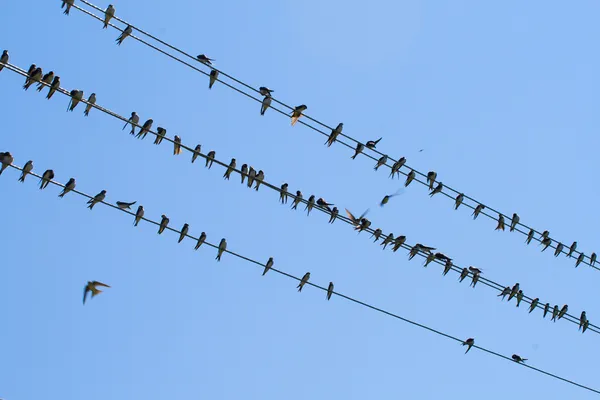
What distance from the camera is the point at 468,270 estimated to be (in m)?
18.0

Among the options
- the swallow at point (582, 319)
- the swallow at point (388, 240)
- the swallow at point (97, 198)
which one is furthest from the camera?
Result: the swallow at point (582, 319)

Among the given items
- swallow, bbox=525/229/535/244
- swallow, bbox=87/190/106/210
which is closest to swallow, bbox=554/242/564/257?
swallow, bbox=525/229/535/244

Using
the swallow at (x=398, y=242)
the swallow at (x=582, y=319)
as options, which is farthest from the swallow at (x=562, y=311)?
A: the swallow at (x=398, y=242)

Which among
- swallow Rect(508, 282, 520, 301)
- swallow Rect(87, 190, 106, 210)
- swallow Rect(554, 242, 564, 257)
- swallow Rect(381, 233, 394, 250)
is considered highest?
swallow Rect(554, 242, 564, 257)

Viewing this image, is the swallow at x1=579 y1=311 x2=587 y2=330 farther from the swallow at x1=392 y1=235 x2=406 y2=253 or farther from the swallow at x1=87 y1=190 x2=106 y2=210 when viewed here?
the swallow at x1=87 y1=190 x2=106 y2=210

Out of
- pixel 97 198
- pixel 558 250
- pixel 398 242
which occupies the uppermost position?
pixel 558 250

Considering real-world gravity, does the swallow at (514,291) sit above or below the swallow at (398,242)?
above

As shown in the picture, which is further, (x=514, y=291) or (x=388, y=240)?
(x=514, y=291)

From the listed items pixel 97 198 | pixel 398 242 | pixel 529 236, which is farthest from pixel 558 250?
pixel 97 198

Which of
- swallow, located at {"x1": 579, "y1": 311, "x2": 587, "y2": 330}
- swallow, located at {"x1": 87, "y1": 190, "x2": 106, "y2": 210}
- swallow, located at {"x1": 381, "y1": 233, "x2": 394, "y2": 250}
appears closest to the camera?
swallow, located at {"x1": 87, "y1": 190, "x2": 106, "y2": 210}

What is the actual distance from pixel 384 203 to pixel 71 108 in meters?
8.34

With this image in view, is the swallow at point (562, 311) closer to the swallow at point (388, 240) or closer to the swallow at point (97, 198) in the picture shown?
the swallow at point (388, 240)

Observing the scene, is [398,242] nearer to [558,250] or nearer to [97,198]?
[558,250]

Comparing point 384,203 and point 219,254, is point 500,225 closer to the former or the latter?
point 384,203
